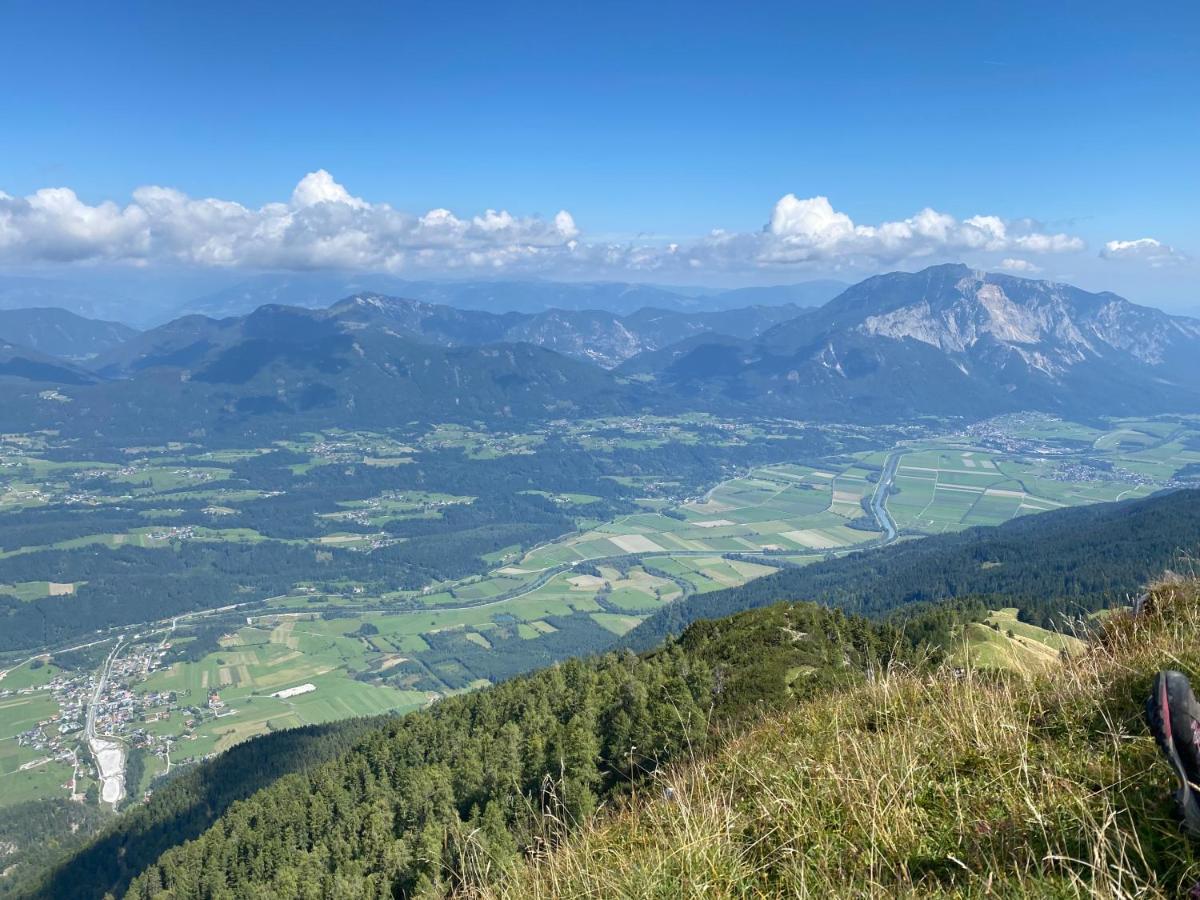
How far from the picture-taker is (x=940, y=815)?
12.3 ft

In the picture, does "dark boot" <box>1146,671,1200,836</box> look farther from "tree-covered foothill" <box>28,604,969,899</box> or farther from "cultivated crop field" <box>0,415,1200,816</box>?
"cultivated crop field" <box>0,415,1200,816</box>

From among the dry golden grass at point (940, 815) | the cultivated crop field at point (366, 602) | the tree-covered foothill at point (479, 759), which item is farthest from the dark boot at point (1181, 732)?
the cultivated crop field at point (366, 602)

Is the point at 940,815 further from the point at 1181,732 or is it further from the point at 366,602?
the point at 366,602

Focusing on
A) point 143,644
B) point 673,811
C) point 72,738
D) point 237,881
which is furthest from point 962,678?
point 143,644

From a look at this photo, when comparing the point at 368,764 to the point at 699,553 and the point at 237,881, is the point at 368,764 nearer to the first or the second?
the point at 237,881

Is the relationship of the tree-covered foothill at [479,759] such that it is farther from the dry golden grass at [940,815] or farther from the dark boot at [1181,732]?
the dark boot at [1181,732]

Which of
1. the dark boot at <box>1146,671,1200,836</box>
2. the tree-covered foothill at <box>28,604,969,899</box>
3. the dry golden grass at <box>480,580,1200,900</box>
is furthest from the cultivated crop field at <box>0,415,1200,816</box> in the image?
the dark boot at <box>1146,671,1200,836</box>

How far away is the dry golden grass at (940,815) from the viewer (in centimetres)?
308

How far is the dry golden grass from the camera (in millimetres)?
3084

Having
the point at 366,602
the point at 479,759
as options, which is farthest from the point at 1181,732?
the point at 366,602

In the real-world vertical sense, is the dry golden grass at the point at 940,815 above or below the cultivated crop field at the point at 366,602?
above

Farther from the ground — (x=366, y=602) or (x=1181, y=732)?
(x=1181, y=732)

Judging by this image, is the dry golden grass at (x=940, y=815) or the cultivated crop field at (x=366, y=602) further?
the cultivated crop field at (x=366, y=602)

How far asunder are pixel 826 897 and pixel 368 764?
4100 cm
